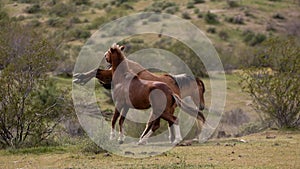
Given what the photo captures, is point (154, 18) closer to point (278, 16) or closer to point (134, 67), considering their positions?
point (278, 16)

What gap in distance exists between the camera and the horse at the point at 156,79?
12.6 m

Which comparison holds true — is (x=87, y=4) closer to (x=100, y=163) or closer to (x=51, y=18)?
(x=51, y=18)

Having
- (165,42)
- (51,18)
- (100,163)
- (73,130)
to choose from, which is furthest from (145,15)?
(100,163)


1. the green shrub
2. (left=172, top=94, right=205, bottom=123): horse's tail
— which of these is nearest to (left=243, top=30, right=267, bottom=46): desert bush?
the green shrub

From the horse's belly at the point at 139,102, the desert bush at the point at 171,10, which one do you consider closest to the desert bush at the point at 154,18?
the desert bush at the point at 171,10

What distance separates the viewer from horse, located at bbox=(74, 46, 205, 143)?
1259cm

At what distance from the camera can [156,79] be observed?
42.6ft

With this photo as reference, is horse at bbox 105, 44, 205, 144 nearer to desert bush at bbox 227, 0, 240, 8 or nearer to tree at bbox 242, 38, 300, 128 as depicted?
tree at bbox 242, 38, 300, 128

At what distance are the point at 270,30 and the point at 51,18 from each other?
21.0 m

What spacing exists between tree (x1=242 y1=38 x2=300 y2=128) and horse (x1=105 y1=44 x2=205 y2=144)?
616 cm

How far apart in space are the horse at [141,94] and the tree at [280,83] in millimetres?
6164

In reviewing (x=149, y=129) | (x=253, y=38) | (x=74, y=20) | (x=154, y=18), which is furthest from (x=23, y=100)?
(x=74, y=20)

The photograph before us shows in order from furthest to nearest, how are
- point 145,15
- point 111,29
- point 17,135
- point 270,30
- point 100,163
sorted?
point 270,30 < point 145,15 < point 111,29 < point 17,135 < point 100,163

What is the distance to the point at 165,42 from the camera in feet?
152
